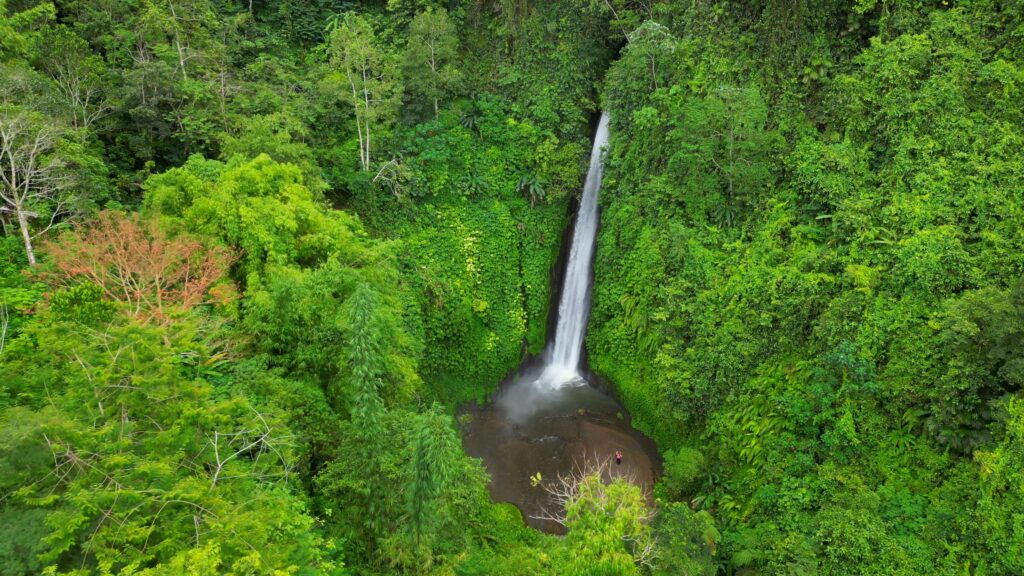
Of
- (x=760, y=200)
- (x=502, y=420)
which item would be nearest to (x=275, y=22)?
(x=502, y=420)

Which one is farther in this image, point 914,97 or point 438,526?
point 914,97

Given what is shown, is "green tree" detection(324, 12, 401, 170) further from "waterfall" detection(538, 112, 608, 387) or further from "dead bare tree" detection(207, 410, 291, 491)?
"dead bare tree" detection(207, 410, 291, 491)

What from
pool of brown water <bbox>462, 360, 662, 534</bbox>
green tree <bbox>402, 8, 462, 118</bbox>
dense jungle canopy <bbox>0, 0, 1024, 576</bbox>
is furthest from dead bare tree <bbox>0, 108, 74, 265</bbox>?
green tree <bbox>402, 8, 462, 118</bbox>

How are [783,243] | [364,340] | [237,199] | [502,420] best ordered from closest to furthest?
[364,340], [237,199], [783,243], [502,420]

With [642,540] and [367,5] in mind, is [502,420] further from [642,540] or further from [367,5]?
[367,5]

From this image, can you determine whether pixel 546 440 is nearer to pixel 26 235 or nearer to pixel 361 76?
pixel 361 76

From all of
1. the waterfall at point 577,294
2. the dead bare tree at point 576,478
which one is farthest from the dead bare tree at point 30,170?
the waterfall at point 577,294
